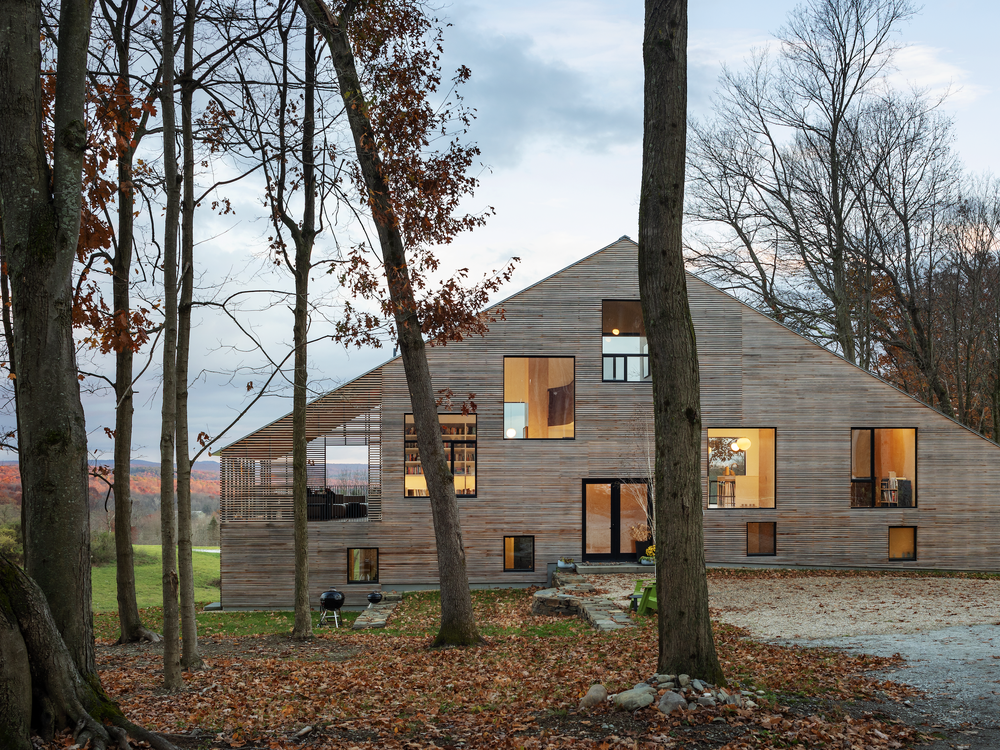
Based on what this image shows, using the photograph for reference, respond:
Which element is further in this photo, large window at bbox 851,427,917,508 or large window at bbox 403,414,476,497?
large window at bbox 851,427,917,508

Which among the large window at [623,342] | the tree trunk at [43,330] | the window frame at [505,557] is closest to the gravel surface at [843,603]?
the window frame at [505,557]

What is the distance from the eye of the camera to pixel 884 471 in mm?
17516

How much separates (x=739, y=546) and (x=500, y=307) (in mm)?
7787

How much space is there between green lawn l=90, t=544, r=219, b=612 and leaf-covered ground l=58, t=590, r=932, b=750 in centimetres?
1750

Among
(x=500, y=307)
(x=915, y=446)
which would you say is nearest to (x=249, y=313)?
(x=500, y=307)

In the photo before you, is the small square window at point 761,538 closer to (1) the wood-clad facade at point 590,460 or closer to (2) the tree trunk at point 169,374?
(1) the wood-clad facade at point 590,460

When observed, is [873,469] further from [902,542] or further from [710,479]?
[710,479]

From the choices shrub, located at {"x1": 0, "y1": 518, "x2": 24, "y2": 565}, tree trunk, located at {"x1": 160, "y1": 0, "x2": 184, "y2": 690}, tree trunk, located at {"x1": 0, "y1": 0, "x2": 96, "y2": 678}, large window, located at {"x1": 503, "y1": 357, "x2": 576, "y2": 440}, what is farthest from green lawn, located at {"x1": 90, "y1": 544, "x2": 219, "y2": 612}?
tree trunk, located at {"x1": 0, "y1": 0, "x2": 96, "y2": 678}

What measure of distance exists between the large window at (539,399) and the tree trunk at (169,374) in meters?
10.6

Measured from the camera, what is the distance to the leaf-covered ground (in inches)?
193

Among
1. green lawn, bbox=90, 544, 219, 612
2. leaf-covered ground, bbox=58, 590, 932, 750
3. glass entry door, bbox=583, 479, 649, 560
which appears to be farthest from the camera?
green lawn, bbox=90, 544, 219, 612

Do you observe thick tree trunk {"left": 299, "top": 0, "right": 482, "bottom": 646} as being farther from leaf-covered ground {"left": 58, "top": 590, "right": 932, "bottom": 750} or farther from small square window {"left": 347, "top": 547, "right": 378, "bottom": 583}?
small square window {"left": 347, "top": 547, "right": 378, "bottom": 583}

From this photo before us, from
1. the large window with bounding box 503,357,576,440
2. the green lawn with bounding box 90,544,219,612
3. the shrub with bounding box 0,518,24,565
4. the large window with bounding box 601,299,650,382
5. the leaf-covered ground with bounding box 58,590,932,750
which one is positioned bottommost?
the green lawn with bounding box 90,544,219,612

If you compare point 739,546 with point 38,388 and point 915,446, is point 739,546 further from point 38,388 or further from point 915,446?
point 38,388
